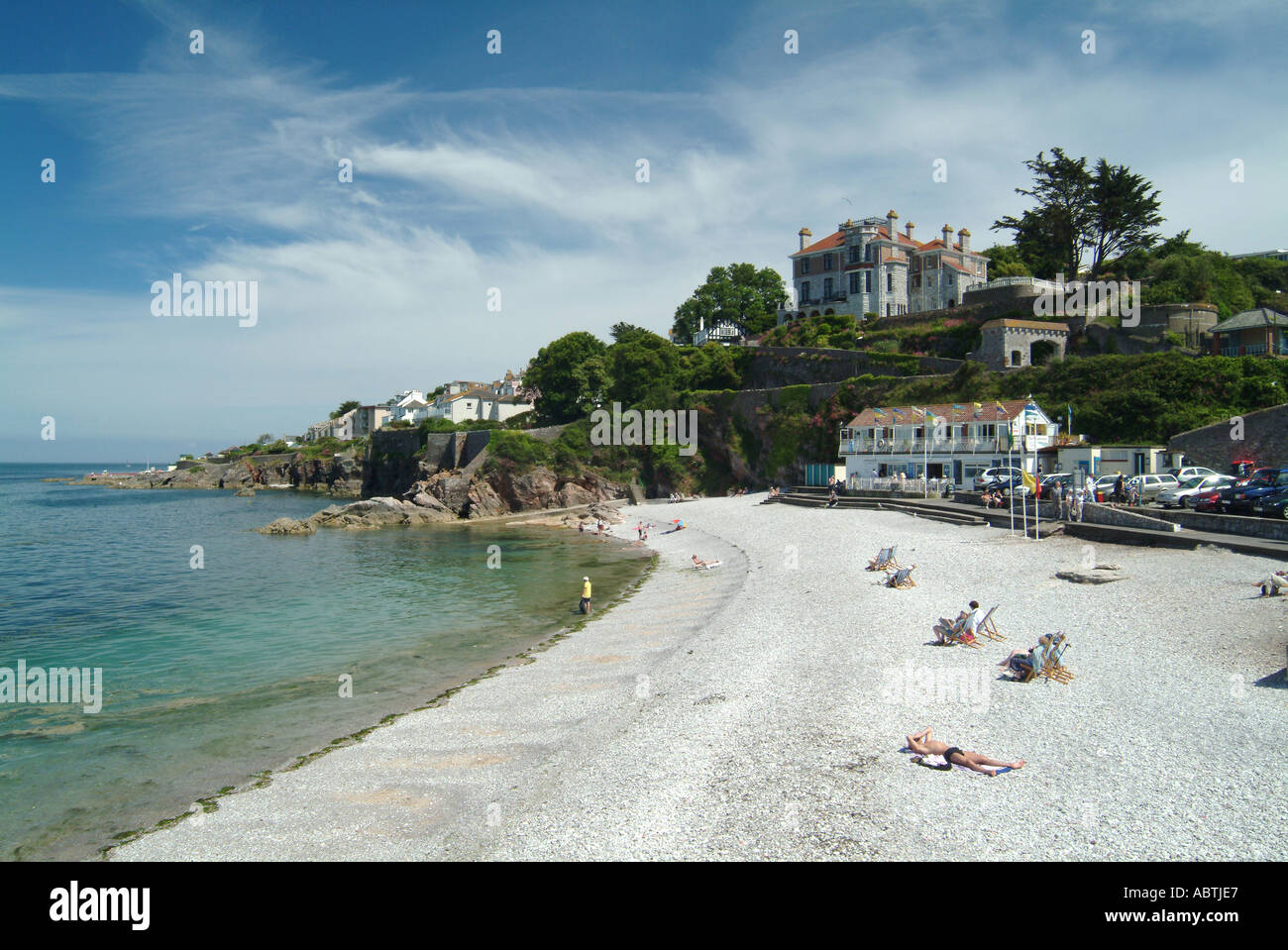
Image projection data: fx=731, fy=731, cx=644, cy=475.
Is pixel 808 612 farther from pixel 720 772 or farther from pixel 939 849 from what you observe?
pixel 939 849

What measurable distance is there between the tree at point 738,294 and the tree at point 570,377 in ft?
43.2

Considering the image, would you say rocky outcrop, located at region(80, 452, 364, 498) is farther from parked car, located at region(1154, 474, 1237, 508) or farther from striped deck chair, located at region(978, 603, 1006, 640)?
striped deck chair, located at region(978, 603, 1006, 640)

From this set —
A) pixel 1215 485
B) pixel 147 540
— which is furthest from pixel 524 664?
pixel 147 540

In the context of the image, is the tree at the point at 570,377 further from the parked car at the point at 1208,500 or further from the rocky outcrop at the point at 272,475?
the parked car at the point at 1208,500

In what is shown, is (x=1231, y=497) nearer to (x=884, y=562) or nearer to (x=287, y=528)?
(x=884, y=562)

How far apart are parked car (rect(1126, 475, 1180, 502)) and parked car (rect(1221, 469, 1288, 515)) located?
3.43 m

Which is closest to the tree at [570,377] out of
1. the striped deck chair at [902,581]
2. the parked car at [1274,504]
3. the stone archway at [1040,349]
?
the stone archway at [1040,349]

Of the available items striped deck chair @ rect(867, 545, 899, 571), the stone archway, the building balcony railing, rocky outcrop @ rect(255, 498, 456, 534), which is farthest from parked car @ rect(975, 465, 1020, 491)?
rocky outcrop @ rect(255, 498, 456, 534)

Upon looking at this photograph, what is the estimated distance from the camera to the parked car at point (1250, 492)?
23.6 m

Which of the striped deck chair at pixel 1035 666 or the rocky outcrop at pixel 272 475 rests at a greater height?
the rocky outcrop at pixel 272 475

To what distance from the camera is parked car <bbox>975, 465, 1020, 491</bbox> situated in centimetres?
Answer: 3450

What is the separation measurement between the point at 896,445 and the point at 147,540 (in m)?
50.3

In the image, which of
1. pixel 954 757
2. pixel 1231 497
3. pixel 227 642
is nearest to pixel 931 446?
pixel 1231 497

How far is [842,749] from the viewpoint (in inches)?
442
